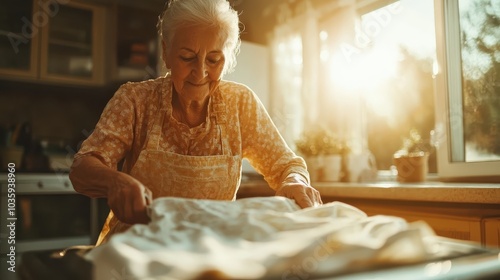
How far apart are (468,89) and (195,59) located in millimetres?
1346

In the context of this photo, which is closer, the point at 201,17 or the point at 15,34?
the point at 201,17

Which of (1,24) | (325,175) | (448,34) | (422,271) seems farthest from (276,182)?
(1,24)

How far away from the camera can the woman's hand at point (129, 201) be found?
2.41ft

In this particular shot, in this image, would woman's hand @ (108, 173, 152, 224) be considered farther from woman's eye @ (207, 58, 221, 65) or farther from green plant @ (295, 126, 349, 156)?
green plant @ (295, 126, 349, 156)

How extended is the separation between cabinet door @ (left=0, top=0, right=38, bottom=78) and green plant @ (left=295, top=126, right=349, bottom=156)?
185cm

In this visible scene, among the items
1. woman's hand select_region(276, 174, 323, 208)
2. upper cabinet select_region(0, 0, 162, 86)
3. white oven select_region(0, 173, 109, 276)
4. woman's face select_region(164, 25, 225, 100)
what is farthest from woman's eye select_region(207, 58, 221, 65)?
upper cabinet select_region(0, 0, 162, 86)

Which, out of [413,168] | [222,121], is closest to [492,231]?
[413,168]

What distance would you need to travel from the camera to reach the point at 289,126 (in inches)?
113

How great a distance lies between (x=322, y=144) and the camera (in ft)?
7.36

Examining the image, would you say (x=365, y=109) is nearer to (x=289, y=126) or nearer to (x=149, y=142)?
(x=289, y=126)

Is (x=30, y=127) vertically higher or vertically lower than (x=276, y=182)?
higher

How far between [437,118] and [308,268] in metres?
1.72

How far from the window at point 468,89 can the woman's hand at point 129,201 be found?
4.83 ft

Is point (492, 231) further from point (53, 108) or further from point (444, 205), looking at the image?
point (53, 108)
